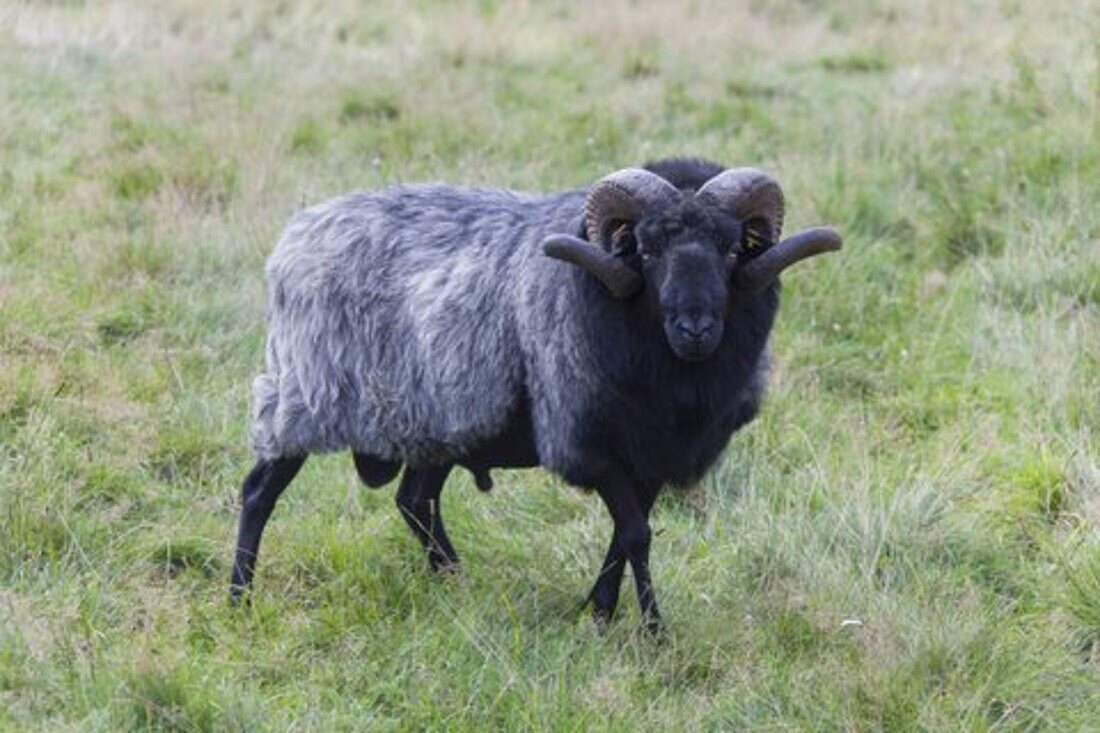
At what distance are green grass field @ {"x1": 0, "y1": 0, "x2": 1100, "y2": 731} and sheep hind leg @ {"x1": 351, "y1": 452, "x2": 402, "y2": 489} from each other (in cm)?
24

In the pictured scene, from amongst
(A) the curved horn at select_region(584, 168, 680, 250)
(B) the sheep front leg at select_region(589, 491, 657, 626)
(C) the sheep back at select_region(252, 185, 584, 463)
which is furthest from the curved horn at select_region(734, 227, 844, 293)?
(B) the sheep front leg at select_region(589, 491, 657, 626)

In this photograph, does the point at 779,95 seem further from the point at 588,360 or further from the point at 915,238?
the point at 588,360

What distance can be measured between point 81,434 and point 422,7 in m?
9.45

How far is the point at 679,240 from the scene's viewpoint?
5.68 m

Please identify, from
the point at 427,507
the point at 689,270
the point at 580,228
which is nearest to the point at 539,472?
the point at 427,507

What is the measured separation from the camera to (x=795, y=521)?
6531 mm

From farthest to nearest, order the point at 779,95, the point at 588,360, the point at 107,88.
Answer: the point at 779,95 < the point at 107,88 < the point at 588,360

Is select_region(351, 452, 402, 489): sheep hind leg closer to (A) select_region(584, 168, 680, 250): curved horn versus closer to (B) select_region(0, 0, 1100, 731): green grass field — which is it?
(B) select_region(0, 0, 1100, 731): green grass field

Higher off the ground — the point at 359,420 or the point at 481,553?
the point at 359,420

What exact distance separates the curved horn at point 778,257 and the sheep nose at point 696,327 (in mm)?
375

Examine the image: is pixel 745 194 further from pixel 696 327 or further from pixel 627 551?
pixel 627 551

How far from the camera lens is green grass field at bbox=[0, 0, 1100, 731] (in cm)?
542

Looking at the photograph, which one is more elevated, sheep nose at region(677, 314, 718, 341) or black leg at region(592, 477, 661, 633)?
sheep nose at region(677, 314, 718, 341)

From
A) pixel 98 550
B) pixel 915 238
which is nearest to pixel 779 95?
pixel 915 238
